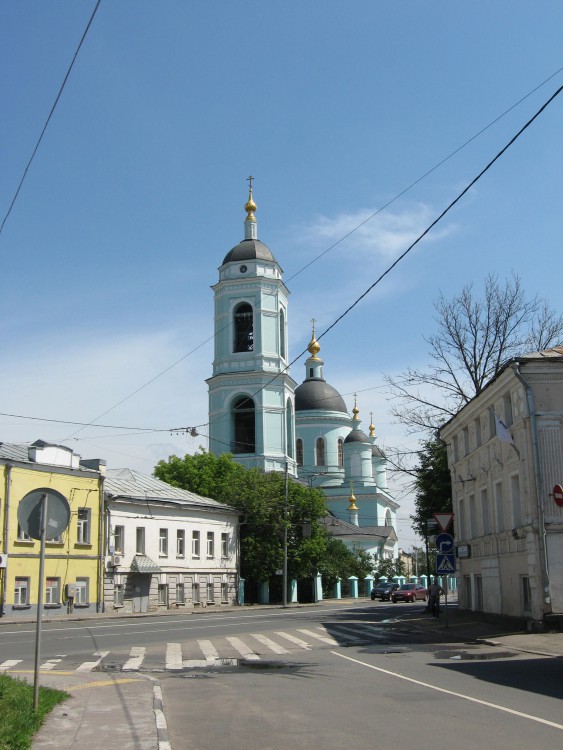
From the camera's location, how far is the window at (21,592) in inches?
1379

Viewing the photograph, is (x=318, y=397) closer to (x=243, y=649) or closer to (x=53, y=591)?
(x=53, y=591)

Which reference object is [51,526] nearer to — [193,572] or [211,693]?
[211,693]

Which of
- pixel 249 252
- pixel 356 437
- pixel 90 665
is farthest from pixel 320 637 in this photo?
pixel 356 437

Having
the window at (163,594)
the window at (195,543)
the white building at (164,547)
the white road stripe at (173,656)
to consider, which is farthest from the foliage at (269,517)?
the white road stripe at (173,656)

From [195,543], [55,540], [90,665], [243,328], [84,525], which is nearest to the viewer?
[90,665]

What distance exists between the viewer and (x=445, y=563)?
2339cm

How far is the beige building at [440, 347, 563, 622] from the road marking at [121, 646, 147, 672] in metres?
9.81

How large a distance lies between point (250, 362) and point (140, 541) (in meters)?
24.7

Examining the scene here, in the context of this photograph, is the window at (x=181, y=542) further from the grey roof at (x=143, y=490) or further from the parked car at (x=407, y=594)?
the parked car at (x=407, y=594)

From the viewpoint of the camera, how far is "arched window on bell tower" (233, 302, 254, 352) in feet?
217

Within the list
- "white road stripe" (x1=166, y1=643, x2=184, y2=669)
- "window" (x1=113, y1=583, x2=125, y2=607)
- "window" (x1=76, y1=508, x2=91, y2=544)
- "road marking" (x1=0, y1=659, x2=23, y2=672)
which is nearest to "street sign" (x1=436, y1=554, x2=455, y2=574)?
"white road stripe" (x1=166, y1=643, x2=184, y2=669)

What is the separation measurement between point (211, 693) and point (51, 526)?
12.4ft

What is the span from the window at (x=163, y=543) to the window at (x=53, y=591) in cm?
787

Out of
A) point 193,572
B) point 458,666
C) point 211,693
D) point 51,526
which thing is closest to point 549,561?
point 458,666
